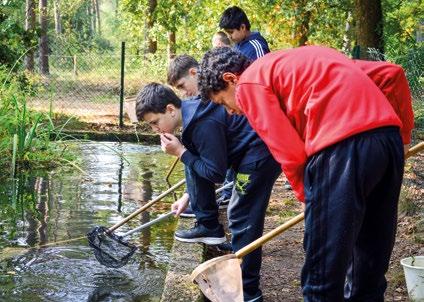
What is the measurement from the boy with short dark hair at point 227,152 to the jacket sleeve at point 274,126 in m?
1.06

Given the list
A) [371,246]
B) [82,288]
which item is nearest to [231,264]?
[371,246]

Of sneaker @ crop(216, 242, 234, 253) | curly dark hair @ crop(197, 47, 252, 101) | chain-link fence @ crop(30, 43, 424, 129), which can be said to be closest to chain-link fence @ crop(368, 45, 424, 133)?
sneaker @ crop(216, 242, 234, 253)

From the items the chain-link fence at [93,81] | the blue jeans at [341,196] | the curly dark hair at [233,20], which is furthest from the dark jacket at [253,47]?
the chain-link fence at [93,81]

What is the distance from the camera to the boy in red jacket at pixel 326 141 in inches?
100.0

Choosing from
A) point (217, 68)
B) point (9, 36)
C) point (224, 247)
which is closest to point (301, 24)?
point (9, 36)

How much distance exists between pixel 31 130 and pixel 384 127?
19.7 ft

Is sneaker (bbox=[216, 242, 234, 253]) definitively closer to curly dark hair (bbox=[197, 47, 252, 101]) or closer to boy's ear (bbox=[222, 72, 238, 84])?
curly dark hair (bbox=[197, 47, 252, 101])

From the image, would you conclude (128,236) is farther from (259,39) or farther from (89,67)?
(89,67)

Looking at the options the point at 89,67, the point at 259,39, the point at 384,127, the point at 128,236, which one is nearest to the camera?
the point at 384,127

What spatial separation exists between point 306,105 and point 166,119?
148 cm

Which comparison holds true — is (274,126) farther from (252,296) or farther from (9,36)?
(9,36)

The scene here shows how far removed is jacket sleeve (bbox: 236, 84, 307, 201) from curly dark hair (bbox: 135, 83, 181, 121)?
1320mm

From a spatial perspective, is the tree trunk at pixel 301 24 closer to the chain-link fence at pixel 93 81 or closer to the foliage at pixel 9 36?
the chain-link fence at pixel 93 81

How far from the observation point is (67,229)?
213 inches
